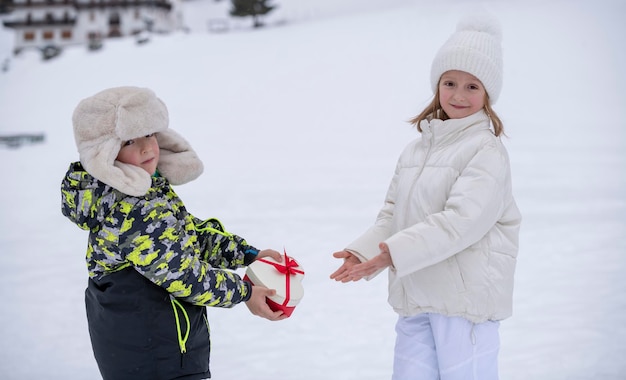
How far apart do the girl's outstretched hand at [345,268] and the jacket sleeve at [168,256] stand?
308 millimetres

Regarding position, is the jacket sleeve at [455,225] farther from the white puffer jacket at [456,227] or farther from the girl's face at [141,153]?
the girl's face at [141,153]

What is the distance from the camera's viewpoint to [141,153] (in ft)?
5.50

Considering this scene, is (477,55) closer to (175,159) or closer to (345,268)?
(345,268)

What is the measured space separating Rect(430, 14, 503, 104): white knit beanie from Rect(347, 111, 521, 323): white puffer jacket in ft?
0.35

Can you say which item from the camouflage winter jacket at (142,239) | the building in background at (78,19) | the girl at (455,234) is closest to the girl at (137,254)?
the camouflage winter jacket at (142,239)

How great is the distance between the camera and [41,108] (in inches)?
626

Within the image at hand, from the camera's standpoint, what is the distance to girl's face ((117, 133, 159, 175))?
1658mm

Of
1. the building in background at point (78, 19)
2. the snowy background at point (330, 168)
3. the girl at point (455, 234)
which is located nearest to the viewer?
the girl at point (455, 234)

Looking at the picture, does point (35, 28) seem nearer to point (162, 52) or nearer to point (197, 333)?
point (162, 52)

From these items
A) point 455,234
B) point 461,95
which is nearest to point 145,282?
point 455,234

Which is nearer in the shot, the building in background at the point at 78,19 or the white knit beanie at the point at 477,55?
the white knit beanie at the point at 477,55

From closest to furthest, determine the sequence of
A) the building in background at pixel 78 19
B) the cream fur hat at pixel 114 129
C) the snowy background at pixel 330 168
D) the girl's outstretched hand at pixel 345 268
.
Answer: the cream fur hat at pixel 114 129, the girl's outstretched hand at pixel 345 268, the snowy background at pixel 330 168, the building in background at pixel 78 19

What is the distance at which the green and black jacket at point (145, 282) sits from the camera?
1577mm

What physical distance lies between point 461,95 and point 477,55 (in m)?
0.12
